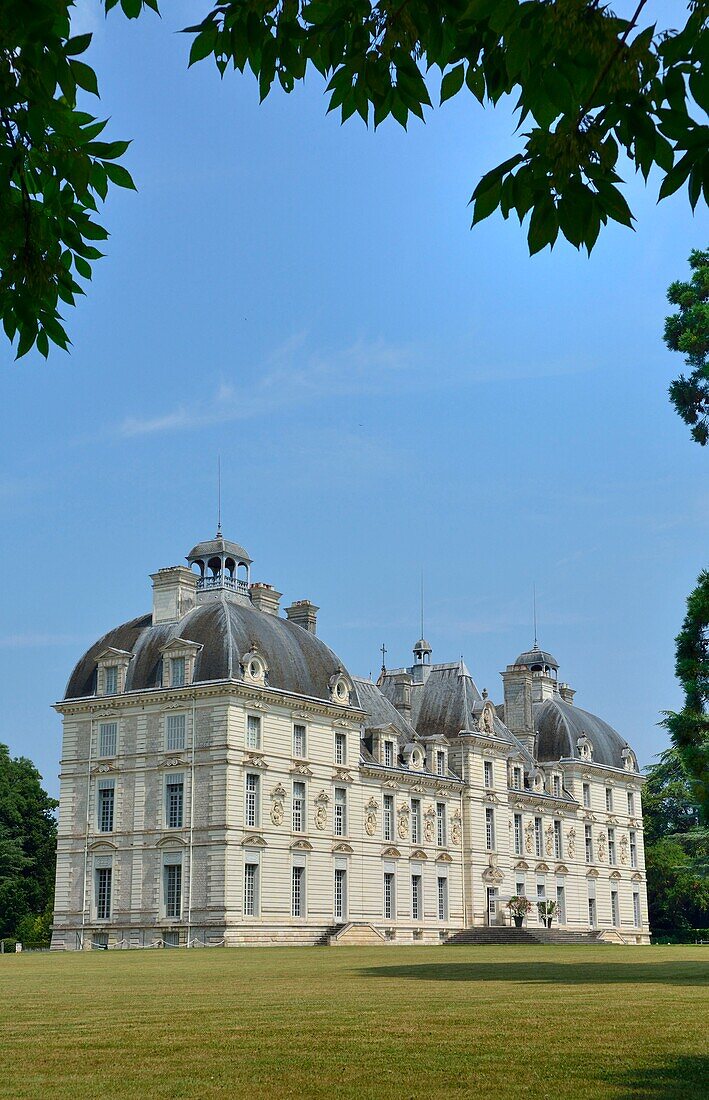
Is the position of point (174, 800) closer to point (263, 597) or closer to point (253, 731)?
point (253, 731)

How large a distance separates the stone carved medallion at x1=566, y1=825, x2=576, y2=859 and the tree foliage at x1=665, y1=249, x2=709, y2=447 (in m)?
55.7

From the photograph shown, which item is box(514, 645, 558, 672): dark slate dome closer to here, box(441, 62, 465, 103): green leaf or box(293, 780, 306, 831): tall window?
box(293, 780, 306, 831): tall window

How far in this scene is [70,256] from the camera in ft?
25.6

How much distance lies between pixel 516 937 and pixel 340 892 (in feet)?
30.0

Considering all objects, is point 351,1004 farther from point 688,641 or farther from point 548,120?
point 548,120

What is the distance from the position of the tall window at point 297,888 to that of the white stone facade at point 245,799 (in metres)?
0.09

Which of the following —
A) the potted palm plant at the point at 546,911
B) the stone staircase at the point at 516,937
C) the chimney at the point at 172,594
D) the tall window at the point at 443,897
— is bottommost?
the stone staircase at the point at 516,937

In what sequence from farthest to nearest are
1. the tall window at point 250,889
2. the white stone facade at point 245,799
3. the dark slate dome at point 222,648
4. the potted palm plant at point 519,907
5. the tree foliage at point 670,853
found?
the tree foliage at point 670,853 → the potted palm plant at point 519,907 → the dark slate dome at point 222,648 → the white stone facade at point 245,799 → the tall window at point 250,889

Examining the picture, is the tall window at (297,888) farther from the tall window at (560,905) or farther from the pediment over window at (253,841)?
the tall window at (560,905)

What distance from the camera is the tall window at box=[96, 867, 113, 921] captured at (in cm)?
5631

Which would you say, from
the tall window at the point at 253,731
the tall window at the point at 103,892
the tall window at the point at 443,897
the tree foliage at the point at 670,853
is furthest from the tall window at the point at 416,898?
the tree foliage at the point at 670,853

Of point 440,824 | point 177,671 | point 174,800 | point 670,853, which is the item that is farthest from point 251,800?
point 670,853

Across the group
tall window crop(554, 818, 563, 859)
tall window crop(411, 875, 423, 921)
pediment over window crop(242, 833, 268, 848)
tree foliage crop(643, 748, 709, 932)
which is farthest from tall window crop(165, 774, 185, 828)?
tree foliage crop(643, 748, 709, 932)

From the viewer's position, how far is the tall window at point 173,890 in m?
54.4
